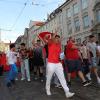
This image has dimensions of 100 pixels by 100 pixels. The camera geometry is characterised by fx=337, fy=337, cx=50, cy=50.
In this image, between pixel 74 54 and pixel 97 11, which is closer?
pixel 74 54

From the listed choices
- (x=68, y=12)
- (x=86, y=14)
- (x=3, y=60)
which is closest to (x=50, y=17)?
(x=68, y=12)

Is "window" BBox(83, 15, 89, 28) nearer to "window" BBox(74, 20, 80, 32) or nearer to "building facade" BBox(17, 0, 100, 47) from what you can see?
"building facade" BBox(17, 0, 100, 47)

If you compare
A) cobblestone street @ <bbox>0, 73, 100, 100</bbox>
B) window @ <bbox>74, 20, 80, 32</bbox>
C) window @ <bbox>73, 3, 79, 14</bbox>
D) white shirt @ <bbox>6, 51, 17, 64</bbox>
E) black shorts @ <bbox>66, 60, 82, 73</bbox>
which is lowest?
cobblestone street @ <bbox>0, 73, 100, 100</bbox>

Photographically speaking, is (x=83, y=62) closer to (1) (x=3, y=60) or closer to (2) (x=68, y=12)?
(1) (x=3, y=60)

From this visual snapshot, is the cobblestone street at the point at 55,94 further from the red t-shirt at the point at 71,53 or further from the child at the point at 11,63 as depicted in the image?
the child at the point at 11,63

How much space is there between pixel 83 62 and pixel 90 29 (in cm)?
3348

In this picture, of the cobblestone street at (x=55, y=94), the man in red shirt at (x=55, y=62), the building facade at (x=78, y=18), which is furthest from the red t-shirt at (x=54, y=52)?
the building facade at (x=78, y=18)

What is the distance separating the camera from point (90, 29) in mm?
45688

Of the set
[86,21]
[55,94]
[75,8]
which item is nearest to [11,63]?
[55,94]

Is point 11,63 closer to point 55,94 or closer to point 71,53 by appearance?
point 71,53

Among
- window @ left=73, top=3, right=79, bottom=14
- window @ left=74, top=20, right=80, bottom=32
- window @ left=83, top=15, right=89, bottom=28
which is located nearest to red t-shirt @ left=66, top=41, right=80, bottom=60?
window @ left=83, top=15, right=89, bottom=28

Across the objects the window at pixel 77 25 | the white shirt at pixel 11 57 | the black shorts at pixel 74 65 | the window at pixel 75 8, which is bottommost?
the black shorts at pixel 74 65

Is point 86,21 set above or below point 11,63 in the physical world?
above

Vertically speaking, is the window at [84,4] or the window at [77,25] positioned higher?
the window at [84,4]
